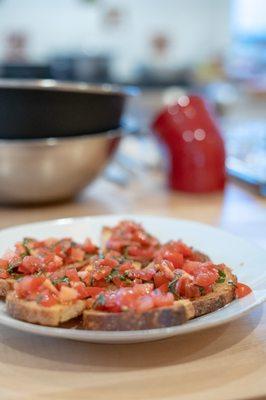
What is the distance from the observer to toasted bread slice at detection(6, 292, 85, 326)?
70 centimetres

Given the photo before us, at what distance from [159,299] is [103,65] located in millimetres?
4363

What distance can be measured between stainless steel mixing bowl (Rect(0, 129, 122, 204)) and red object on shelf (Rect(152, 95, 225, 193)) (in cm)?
22

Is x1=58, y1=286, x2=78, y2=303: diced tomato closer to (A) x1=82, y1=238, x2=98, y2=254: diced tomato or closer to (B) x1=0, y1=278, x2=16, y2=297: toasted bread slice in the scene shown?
(B) x1=0, y1=278, x2=16, y2=297: toasted bread slice

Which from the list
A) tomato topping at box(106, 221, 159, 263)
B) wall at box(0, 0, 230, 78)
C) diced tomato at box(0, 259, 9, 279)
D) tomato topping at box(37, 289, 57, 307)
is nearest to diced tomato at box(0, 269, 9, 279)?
diced tomato at box(0, 259, 9, 279)

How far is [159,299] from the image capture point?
700 millimetres

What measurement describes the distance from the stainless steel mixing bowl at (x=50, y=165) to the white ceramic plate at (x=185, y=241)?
244mm

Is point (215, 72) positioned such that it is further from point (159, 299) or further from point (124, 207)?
point (159, 299)

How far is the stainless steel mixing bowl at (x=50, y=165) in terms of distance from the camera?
128 cm

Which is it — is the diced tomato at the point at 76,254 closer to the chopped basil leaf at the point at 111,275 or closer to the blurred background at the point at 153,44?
the chopped basil leaf at the point at 111,275

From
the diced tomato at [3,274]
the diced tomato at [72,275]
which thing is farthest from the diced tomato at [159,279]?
the diced tomato at [3,274]

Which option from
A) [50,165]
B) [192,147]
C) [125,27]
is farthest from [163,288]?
[125,27]

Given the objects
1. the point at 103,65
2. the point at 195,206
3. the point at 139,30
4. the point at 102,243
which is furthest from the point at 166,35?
the point at 102,243

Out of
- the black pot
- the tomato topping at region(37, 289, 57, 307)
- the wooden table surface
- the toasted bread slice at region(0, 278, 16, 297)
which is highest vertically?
the black pot

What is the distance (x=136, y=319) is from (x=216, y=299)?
12 centimetres
